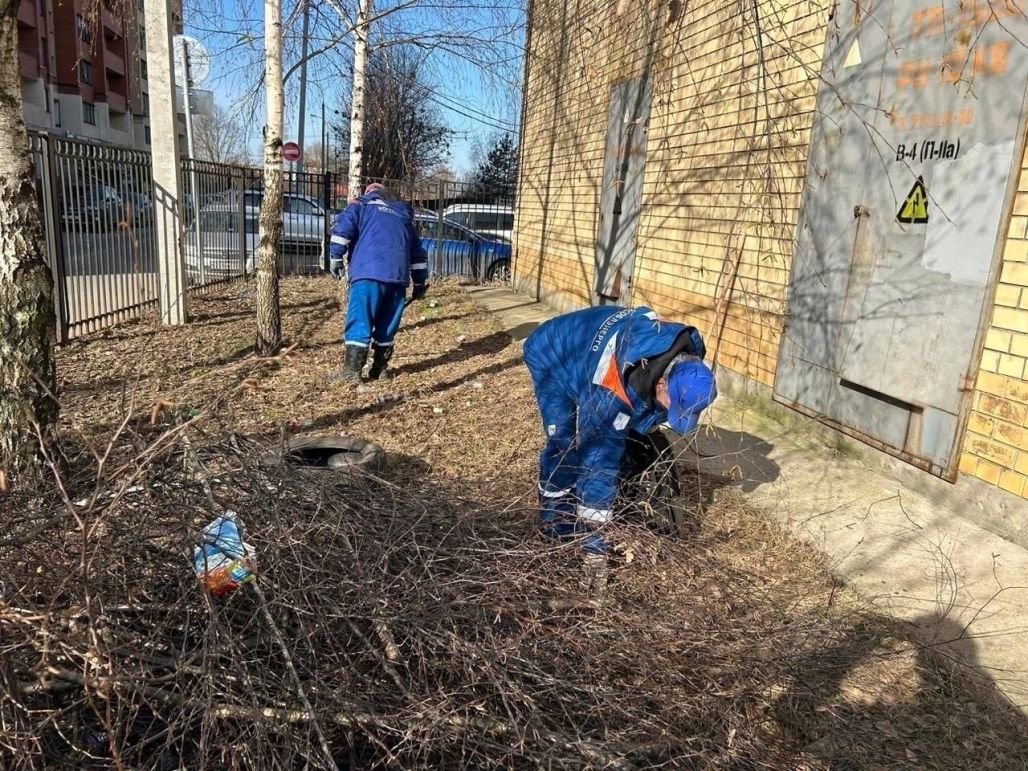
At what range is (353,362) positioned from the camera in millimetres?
6820

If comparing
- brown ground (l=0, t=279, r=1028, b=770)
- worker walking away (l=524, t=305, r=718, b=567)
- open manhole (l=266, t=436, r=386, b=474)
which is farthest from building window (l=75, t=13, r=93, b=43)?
worker walking away (l=524, t=305, r=718, b=567)

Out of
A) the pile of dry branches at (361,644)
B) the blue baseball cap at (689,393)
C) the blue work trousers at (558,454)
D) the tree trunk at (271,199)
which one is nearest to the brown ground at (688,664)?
the pile of dry branches at (361,644)

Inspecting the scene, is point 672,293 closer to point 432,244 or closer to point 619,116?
point 619,116

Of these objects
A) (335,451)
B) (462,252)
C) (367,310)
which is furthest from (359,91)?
(335,451)

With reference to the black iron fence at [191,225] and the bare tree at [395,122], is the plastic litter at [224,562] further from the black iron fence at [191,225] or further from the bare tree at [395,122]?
the bare tree at [395,122]

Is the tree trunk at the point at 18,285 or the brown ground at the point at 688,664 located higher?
the tree trunk at the point at 18,285

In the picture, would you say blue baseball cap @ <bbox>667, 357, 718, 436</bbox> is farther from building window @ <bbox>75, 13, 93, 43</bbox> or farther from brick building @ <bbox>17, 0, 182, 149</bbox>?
brick building @ <bbox>17, 0, 182, 149</bbox>

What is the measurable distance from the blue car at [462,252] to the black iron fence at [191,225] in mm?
22

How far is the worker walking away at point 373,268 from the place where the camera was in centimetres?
672

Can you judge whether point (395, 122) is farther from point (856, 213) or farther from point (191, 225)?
point (856, 213)

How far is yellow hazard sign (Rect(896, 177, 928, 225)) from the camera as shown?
4.52m

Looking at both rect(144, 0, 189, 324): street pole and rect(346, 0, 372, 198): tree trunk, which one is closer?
rect(144, 0, 189, 324): street pole

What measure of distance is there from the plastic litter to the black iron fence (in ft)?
7.76

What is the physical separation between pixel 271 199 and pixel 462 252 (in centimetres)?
909
